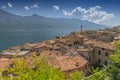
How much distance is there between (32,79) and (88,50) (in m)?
31.3

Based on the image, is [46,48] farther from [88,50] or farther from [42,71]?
[42,71]

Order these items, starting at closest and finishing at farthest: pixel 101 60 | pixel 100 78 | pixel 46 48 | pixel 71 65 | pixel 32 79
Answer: pixel 32 79 → pixel 100 78 → pixel 71 65 → pixel 101 60 → pixel 46 48

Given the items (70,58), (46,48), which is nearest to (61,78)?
(70,58)

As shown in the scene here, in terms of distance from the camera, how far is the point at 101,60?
127 feet

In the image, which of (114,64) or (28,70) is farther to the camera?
(114,64)

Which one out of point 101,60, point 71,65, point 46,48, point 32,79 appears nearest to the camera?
point 32,79

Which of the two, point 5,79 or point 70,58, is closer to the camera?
point 5,79

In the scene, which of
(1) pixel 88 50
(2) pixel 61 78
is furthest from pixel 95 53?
(2) pixel 61 78

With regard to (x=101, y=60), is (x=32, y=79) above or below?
above

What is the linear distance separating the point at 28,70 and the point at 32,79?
431 mm

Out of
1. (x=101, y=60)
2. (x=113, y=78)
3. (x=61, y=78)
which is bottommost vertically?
(x=101, y=60)

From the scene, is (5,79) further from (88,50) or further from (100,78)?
(88,50)

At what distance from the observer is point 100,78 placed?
464 inches

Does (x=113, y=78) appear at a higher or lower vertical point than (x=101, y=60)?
higher
